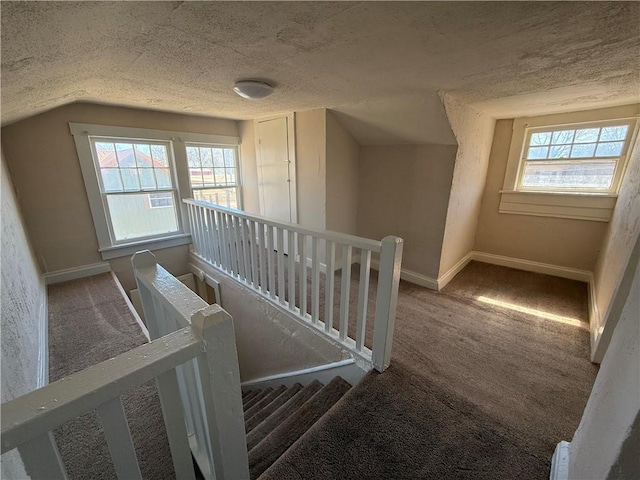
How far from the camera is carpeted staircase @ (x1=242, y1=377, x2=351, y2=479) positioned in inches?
51.9

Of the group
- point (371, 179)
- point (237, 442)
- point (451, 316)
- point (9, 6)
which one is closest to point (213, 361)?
point (237, 442)

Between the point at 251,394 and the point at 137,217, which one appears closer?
the point at 251,394

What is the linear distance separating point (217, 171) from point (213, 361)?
3738 mm

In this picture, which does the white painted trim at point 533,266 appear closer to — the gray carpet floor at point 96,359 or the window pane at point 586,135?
the window pane at point 586,135

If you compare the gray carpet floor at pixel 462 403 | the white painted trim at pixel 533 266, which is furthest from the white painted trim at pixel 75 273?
the white painted trim at pixel 533 266

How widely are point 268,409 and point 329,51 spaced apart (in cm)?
235

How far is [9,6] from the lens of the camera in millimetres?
751

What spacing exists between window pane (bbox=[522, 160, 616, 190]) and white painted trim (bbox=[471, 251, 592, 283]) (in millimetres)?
949

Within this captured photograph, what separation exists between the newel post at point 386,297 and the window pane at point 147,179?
3.22m

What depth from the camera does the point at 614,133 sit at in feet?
8.83

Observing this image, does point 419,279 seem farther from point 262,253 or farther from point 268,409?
point 268,409

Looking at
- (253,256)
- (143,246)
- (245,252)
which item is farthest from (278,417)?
(143,246)

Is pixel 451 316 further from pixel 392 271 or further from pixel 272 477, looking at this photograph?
pixel 272 477

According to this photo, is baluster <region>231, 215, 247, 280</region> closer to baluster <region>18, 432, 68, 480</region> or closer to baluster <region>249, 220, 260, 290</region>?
baluster <region>249, 220, 260, 290</region>
